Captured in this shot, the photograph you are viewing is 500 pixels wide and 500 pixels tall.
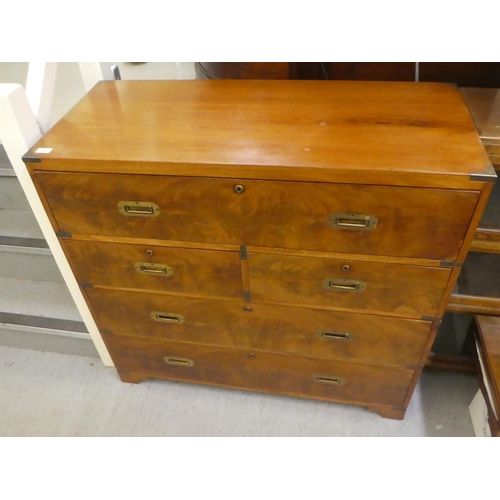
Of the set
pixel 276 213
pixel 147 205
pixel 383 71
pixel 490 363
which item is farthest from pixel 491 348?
pixel 147 205

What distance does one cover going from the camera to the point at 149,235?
38.3 inches

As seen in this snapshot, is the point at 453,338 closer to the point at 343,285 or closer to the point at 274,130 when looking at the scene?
the point at 343,285

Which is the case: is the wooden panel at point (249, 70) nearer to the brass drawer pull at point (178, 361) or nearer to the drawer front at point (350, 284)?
the drawer front at point (350, 284)

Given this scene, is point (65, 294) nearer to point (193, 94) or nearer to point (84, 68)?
point (84, 68)

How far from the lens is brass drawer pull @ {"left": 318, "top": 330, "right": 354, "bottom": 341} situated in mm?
1076

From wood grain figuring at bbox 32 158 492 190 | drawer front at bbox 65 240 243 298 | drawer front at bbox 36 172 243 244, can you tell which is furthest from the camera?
drawer front at bbox 65 240 243 298

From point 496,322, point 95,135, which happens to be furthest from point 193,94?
point 496,322

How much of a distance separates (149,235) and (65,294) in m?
0.78

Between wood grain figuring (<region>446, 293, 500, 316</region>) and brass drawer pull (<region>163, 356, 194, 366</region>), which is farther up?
wood grain figuring (<region>446, 293, 500, 316</region>)

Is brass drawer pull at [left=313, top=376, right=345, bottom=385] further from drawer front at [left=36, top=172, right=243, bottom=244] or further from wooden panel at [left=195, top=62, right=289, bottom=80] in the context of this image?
wooden panel at [left=195, top=62, right=289, bottom=80]

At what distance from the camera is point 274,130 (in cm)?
91

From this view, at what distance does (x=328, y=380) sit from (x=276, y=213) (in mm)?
612

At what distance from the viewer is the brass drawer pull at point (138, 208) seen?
3.00 feet

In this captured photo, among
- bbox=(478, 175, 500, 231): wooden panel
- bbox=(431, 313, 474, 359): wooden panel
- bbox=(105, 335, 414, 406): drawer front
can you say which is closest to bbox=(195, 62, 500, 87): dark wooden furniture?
bbox=(478, 175, 500, 231): wooden panel
